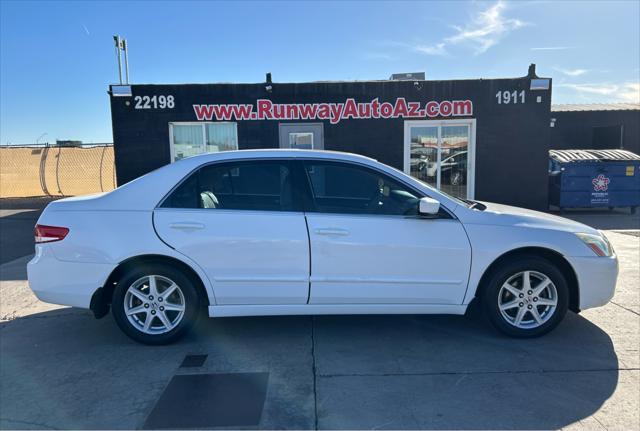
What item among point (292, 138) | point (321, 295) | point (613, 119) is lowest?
point (321, 295)

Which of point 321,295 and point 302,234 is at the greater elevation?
point 302,234

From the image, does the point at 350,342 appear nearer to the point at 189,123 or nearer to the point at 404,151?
the point at 404,151

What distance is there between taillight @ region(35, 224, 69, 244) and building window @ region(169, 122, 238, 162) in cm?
746

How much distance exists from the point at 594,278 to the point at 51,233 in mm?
4680

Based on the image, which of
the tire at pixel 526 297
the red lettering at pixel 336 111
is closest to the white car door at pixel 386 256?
the tire at pixel 526 297

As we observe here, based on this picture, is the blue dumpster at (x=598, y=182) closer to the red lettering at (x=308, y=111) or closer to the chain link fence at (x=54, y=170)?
the red lettering at (x=308, y=111)

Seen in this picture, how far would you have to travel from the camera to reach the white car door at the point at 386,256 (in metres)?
3.71

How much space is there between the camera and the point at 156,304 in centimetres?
384

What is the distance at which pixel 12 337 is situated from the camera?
4211 mm

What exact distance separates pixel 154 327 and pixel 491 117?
9691mm

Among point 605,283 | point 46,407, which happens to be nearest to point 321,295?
point 46,407

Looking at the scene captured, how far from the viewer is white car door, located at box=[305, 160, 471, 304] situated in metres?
3.71

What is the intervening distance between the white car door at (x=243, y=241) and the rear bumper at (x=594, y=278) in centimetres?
237

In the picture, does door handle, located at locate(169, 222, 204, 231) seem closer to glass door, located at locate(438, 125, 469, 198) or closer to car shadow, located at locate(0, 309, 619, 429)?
car shadow, located at locate(0, 309, 619, 429)
